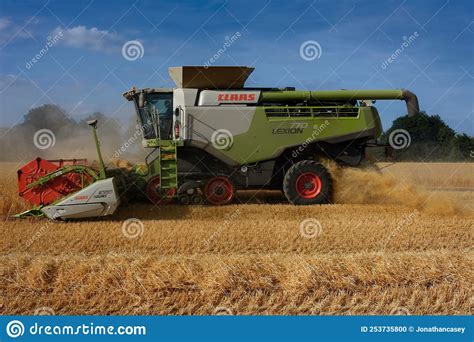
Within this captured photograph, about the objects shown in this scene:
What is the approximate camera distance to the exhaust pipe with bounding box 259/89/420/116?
1123 cm

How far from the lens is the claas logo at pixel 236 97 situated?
11000 millimetres

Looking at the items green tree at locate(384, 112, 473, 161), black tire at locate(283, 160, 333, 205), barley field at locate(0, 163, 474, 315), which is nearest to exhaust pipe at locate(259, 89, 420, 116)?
black tire at locate(283, 160, 333, 205)

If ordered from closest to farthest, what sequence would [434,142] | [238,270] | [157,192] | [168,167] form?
1. [238,270]
2. [168,167]
3. [157,192]
4. [434,142]

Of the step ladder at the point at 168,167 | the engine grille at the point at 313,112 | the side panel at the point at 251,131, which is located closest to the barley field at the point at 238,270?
the step ladder at the point at 168,167

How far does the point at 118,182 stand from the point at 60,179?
1.24 metres

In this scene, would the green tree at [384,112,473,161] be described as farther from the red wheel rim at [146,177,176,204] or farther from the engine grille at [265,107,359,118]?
the red wheel rim at [146,177,176,204]

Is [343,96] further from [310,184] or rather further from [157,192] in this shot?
[157,192]

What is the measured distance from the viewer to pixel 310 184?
36.1ft

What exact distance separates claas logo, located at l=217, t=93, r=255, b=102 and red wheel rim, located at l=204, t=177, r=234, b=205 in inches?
60.0

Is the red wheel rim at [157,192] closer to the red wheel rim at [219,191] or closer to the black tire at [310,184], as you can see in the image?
the red wheel rim at [219,191]

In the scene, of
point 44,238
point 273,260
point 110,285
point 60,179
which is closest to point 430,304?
point 273,260

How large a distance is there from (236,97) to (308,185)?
2.20 m

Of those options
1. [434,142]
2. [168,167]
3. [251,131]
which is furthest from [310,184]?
[434,142]

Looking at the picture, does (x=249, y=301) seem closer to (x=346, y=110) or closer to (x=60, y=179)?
(x=60, y=179)
